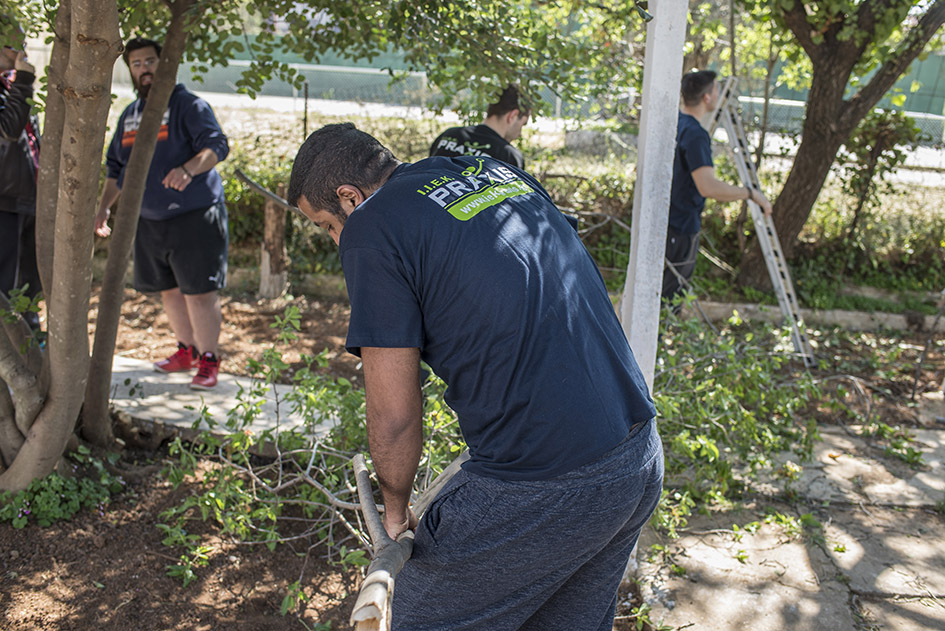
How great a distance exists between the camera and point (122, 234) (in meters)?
3.61

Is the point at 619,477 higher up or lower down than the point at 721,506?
higher up

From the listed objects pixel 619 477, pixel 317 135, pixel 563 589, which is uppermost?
pixel 317 135

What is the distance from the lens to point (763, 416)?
461cm

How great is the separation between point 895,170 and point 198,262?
5977mm

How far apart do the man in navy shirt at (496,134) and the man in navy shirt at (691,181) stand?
1139 millimetres

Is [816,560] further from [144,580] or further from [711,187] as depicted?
[144,580]

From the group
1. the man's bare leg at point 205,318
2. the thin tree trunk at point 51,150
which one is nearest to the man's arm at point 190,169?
the man's bare leg at point 205,318

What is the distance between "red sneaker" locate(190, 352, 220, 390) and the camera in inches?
181

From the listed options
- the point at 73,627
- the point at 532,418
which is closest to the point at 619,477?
the point at 532,418

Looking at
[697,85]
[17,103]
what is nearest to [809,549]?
[697,85]

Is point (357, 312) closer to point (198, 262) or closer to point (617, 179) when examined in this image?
point (198, 262)

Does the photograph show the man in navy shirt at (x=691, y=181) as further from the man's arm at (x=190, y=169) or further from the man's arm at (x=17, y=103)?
the man's arm at (x=17, y=103)

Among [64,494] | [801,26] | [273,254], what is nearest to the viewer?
[64,494]

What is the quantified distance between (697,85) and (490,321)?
3.69 metres
